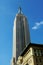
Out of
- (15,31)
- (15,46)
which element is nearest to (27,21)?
(15,31)

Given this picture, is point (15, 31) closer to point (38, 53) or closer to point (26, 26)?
point (26, 26)

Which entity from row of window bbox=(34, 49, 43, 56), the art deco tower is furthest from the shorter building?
the art deco tower

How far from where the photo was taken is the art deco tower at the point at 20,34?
14125cm

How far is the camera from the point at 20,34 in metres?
150

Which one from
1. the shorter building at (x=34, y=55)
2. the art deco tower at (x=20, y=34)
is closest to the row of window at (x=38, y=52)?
the shorter building at (x=34, y=55)

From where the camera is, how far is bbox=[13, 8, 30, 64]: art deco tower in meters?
141

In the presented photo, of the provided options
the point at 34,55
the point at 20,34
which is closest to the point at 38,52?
the point at 34,55

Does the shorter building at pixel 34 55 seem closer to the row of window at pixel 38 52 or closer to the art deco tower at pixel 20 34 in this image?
the row of window at pixel 38 52

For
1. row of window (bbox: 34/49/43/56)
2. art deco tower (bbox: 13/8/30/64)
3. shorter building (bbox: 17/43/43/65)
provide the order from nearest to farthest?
1. shorter building (bbox: 17/43/43/65)
2. row of window (bbox: 34/49/43/56)
3. art deco tower (bbox: 13/8/30/64)

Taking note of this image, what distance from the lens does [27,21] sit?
166875 mm

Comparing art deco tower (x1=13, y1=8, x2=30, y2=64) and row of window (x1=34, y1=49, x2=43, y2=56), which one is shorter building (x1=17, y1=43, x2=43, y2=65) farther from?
art deco tower (x1=13, y1=8, x2=30, y2=64)

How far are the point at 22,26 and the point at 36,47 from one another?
95.1m

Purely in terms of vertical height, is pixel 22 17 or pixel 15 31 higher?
pixel 22 17

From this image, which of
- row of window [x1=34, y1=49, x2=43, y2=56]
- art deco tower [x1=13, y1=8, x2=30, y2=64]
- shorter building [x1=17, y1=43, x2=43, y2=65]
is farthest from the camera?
art deco tower [x1=13, y1=8, x2=30, y2=64]
